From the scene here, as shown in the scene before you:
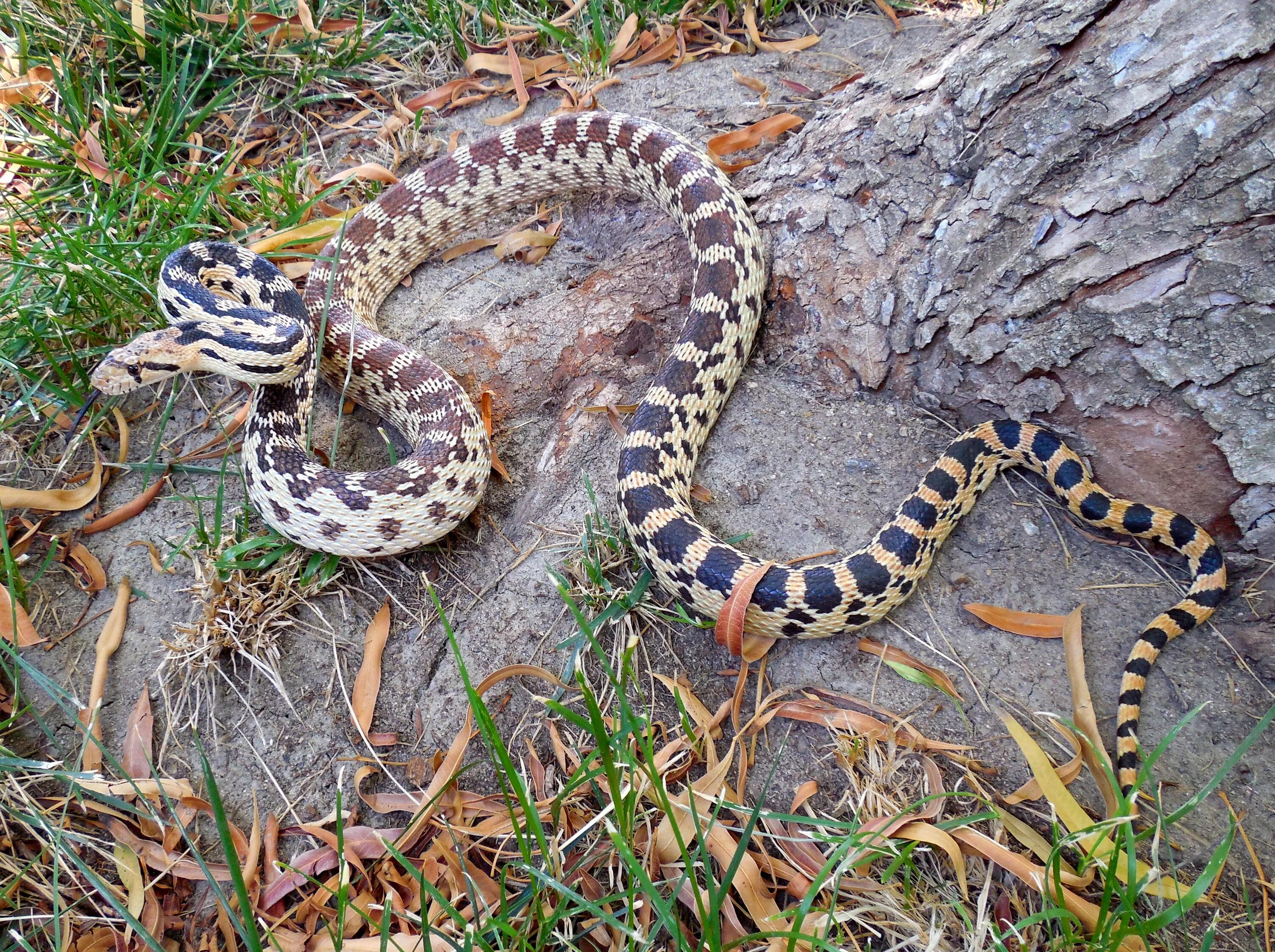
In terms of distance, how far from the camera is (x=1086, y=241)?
308 centimetres

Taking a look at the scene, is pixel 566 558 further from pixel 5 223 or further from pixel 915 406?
pixel 5 223

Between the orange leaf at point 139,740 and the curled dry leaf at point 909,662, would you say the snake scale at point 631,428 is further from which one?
the orange leaf at point 139,740

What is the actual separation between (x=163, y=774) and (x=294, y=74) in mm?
4779

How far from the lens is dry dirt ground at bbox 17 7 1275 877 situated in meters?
2.94

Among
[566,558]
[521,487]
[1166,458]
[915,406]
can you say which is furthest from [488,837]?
[1166,458]

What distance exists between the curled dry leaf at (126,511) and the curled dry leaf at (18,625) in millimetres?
364

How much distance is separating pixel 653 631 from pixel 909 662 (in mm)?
1083

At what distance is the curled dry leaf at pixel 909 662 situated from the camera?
9.84ft

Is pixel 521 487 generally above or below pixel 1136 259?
below

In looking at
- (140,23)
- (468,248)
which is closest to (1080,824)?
(468,248)

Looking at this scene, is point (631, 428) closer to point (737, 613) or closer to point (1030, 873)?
point (737, 613)

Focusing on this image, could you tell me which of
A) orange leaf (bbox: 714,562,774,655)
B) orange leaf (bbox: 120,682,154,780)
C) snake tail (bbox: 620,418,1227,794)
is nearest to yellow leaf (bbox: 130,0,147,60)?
orange leaf (bbox: 120,682,154,780)

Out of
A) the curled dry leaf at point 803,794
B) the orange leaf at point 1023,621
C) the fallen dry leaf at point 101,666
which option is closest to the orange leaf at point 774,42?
the orange leaf at point 1023,621

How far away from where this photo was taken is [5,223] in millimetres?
4445
